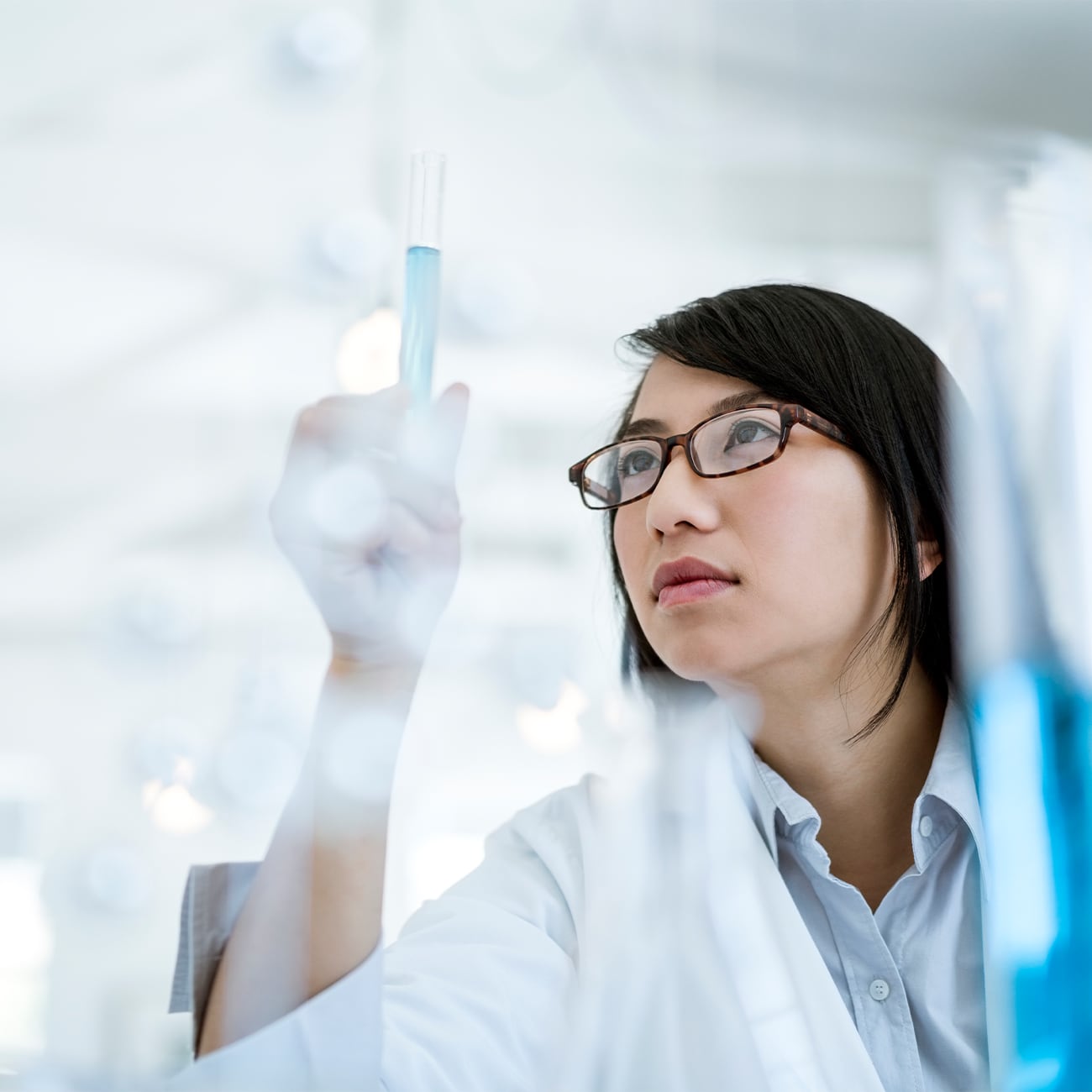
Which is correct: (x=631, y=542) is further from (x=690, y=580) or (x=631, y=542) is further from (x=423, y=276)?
(x=423, y=276)

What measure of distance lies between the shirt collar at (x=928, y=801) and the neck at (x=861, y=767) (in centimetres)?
2

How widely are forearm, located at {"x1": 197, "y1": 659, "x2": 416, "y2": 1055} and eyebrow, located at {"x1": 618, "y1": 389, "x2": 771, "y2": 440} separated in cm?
25

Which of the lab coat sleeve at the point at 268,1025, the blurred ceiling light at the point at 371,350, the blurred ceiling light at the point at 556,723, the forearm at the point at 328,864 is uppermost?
the blurred ceiling light at the point at 371,350

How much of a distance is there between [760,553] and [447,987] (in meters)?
0.31

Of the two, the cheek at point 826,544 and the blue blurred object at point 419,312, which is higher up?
the blue blurred object at point 419,312

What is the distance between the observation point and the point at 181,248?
1.69ft

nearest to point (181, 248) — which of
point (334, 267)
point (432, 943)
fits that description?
point (334, 267)

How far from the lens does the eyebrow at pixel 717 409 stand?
67 cm

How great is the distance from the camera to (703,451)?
659 millimetres

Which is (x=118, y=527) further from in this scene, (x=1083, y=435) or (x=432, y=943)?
(x=1083, y=435)

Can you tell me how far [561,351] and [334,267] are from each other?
0.53 ft

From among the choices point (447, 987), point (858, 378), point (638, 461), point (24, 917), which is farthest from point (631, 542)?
point (24, 917)

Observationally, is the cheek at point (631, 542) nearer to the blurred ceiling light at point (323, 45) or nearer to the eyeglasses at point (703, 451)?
the eyeglasses at point (703, 451)

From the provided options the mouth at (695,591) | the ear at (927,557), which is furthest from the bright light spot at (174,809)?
the ear at (927,557)
